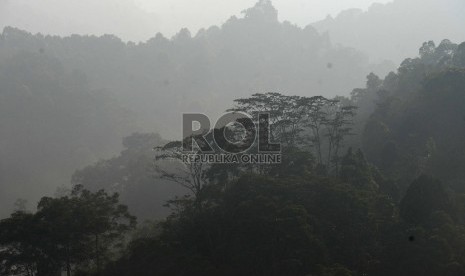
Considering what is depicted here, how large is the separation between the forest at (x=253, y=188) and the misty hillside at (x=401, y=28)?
69614 millimetres

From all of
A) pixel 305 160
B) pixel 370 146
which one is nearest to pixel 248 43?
pixel 370 146

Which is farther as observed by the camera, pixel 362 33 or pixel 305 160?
pixel 362 33

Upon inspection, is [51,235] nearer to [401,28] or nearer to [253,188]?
[253,188]

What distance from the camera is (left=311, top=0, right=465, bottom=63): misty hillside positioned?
384 feet

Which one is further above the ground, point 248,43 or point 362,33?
point 362,33

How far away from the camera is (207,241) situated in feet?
65.8

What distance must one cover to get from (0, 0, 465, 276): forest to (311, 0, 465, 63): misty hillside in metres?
69.6

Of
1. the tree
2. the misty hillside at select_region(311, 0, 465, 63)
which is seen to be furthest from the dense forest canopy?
the tree

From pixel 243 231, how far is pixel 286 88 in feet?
241

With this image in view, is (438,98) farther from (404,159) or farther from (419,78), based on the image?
(419,78)

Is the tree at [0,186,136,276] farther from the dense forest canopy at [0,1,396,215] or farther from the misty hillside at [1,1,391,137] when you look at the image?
the misty hillside at [1,1,391,137]

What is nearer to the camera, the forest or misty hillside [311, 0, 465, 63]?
the forest

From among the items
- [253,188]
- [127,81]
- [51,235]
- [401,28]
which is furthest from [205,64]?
[51,235]

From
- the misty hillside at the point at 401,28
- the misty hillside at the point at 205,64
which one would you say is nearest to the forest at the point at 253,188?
the misty hillside at the point at 205,64
